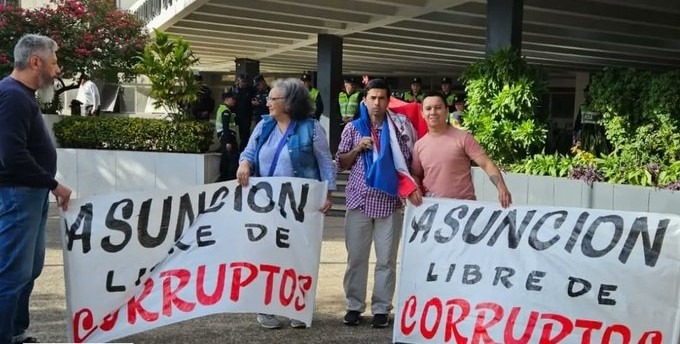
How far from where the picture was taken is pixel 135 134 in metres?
10.5

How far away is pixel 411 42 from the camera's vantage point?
1883cm

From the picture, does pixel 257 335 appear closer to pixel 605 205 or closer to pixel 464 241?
pixel 464 241

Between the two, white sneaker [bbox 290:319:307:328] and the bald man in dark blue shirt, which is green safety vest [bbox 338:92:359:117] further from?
the bald man in dark blue shirt

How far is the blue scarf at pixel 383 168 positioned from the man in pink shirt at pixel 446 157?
0.21 m

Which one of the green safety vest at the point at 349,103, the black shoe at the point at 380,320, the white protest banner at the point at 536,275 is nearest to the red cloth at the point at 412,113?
the white protest banner at the point at 536,275

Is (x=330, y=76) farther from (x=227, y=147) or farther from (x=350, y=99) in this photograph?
(x=227, y=147)

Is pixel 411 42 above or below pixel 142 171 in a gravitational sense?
above

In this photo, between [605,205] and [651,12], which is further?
[651,12]

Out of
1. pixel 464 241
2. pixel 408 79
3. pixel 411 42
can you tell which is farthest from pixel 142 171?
pixel 408 79

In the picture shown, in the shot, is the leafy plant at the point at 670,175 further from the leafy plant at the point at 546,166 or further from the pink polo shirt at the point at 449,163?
the pink polo shirt at the point at 449,163

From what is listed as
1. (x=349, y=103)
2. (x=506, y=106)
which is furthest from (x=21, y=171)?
(x=349, y=103)

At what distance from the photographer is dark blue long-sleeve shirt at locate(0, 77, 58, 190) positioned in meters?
3.61

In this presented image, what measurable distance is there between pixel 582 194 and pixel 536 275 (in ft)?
14.0

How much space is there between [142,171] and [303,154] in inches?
254
